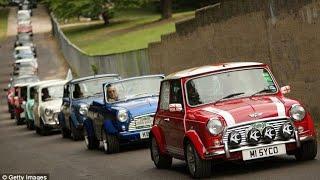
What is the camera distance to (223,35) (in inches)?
888

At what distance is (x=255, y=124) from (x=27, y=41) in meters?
72.9

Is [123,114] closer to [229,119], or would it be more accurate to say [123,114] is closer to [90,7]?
[229,119]

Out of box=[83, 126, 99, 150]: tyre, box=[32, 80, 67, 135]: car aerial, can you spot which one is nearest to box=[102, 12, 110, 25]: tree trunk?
box=[32, 80, 67, 135]: car aerial

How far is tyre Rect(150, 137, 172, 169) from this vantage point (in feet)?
45.7

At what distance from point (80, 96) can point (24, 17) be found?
3286 inches

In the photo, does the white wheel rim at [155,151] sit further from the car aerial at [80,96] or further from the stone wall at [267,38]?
the car aerial at [80,96]

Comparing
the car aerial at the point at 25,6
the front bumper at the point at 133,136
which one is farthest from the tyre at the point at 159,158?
the car aerial at the point at 25,6

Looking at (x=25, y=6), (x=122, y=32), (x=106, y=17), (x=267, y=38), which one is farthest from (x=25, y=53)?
(x=267, y=38)

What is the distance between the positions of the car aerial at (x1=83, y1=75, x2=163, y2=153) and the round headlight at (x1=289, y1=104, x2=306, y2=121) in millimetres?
6043

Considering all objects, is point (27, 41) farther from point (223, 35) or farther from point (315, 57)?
point (315, 57)

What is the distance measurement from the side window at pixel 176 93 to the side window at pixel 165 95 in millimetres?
228

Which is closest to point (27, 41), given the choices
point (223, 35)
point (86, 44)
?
point (86, 44)

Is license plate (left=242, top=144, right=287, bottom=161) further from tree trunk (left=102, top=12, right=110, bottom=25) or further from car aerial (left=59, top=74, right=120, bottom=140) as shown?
tree trunk (left=102, top=12, right=110, bottom=25)

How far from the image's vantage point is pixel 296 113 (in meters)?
12.0
